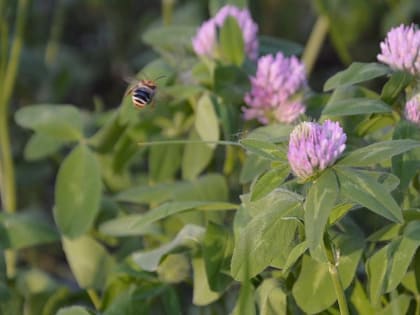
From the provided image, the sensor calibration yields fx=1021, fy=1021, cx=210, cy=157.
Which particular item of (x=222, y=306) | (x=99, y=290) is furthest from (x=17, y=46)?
(x=222, y=306)

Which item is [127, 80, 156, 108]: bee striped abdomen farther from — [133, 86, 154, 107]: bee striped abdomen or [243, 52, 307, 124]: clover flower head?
[243, 52, 307, 124]: clover flower head

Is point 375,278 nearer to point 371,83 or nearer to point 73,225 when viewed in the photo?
point 73,225

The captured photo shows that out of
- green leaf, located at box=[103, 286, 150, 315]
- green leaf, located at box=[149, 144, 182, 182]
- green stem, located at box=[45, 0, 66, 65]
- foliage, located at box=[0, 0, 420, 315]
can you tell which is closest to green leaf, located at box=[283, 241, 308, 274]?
foliage, located at box=[0, 0, 420, 315]

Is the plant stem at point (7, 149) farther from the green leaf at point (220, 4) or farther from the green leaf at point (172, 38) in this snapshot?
the green leaf at point (220, 4)

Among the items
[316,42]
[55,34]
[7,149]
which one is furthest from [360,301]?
[55,34]

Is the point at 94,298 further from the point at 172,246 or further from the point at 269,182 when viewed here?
the point at 269,182

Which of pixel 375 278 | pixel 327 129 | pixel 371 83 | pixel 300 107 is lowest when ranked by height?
pixel 371 83

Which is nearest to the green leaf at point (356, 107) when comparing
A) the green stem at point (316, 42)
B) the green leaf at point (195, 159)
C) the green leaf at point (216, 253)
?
the green leaf at point (216, 253)
